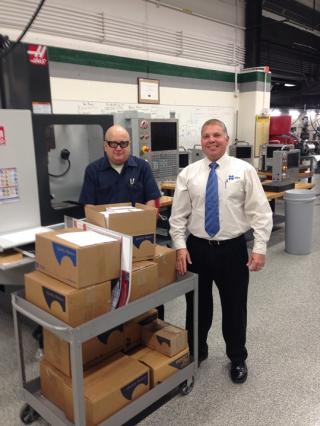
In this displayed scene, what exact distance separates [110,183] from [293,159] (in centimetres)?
337

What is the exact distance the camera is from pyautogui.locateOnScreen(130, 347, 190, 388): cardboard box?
1.95 meters

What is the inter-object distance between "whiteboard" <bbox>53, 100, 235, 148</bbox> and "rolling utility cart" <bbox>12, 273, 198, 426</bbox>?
283 cm

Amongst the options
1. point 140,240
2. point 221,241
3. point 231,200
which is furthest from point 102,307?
point 231,200

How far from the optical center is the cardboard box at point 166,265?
1.93m

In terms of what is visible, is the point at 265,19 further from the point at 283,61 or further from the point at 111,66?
the point at 111,66

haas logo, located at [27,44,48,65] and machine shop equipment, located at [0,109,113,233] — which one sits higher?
haas logo, located at [27,44,48,65]

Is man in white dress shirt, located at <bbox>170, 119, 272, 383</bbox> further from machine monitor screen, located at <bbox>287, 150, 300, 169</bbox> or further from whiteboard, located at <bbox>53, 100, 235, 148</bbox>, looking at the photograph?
machine monitor screen, located at <bbox>287, 150, 300, 169</bbox>

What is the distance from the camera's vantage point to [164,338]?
80.9 inches

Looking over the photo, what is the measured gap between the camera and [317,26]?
773 cm

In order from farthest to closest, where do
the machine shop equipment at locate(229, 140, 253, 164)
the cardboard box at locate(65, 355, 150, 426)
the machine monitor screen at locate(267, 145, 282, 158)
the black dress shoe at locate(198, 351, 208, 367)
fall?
the machine shop equipment at locate(229, 140, 253, 164)
the machine monitor screen at locate(267, 145, 282, 158)
the black dress shoe at locate(198, 351, 208, 367)
the cardboard box at locate(65, 355, 150, 426)

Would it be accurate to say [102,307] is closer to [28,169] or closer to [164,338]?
[164,338]

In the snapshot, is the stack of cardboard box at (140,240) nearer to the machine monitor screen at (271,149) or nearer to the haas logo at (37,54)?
the haas logo at (37,54)

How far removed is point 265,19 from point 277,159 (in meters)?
3.52

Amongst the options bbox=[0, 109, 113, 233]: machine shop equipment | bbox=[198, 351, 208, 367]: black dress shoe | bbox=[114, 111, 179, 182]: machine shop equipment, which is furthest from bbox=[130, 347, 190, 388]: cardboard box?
bbox=[114, 111, 179, 182]: machine shop equipment
